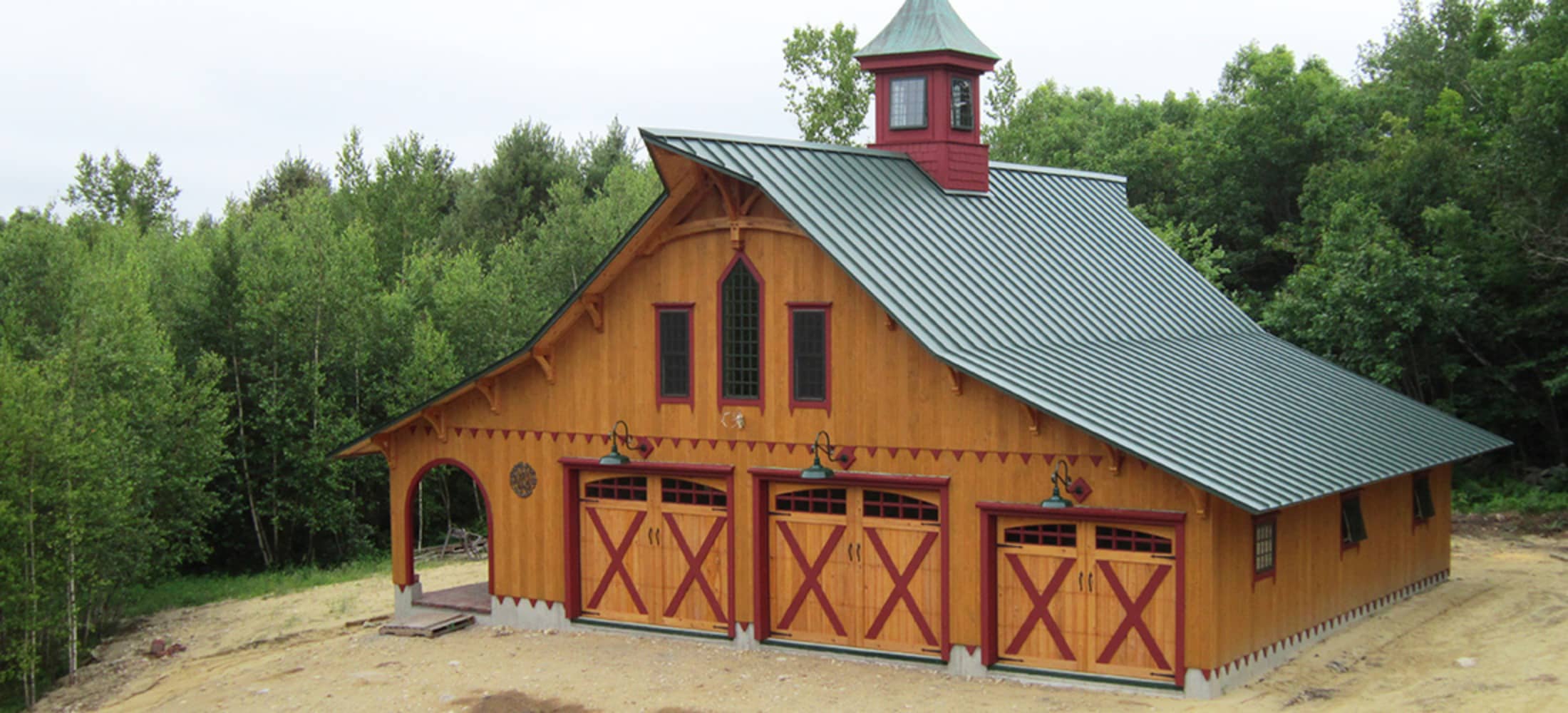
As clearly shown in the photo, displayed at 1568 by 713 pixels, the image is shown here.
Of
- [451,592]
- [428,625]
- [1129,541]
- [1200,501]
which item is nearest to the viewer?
[1200,501]

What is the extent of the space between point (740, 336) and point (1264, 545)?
6.72 metres

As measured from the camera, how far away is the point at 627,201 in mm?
46281

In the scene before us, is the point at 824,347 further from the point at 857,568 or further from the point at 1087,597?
the point at 1087,597

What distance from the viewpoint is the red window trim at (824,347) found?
17.8 metres

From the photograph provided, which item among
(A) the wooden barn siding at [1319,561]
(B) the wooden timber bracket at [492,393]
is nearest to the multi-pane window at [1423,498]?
(A) the wooden barn siding at [1319,561]

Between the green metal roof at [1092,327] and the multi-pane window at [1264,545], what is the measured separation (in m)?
0.67

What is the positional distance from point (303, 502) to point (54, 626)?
11131mm

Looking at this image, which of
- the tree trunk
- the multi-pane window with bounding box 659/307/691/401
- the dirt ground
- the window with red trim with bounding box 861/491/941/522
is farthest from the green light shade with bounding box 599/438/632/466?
the tree trunk

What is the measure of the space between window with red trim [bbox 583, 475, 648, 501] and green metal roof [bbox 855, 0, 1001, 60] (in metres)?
7.44

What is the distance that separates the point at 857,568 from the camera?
17891 millimetres

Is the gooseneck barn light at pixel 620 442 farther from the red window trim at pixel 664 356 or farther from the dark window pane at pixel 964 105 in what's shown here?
the dark window pane at pixel 964 105

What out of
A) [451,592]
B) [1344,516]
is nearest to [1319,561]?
[1344,516]

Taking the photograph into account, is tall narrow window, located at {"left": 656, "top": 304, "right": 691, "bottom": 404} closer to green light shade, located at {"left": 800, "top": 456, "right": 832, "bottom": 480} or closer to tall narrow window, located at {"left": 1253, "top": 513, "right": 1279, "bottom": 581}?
green light shade, located at {"left": 800, "top": 456, "right": 832, "bottom": 480}

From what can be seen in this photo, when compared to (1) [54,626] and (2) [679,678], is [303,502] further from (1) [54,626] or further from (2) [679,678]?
(2) [679,678]
